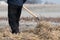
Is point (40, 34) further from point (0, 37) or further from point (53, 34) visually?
point (0, 37)

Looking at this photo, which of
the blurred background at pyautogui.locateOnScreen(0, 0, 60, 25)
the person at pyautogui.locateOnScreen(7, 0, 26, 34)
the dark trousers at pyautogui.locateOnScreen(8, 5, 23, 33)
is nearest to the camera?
the person at pyautogui.locateOnScreen(7, 0, 26, 34)

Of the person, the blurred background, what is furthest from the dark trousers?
the blurred background

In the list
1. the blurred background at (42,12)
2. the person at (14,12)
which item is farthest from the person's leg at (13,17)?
the blurred background at (42,12)

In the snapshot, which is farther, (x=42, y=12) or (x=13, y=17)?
(x=42, y=12)

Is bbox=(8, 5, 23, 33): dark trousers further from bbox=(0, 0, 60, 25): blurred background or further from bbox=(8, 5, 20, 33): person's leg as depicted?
bbox=(0, 0, 60, 25): blurred background

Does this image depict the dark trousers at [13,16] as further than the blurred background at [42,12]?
No

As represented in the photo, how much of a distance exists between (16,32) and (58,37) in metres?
1.58

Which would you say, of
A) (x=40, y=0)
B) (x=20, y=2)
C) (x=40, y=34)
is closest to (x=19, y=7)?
(x=20, y=2)

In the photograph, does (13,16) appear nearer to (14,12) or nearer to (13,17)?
(13,17)

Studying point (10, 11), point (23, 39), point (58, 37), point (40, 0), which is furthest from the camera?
point (40, 0)

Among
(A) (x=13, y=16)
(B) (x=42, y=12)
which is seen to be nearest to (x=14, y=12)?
(A) (x=13, y=16)

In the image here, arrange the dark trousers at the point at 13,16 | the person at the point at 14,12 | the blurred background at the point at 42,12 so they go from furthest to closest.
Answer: the blurred background at the point at 42,12, the dark trousers at the point at 13,16, the person at the point at 14,12

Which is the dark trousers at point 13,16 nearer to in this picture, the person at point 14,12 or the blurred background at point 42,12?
the person at point 14,12

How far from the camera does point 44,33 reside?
33.1 feet
